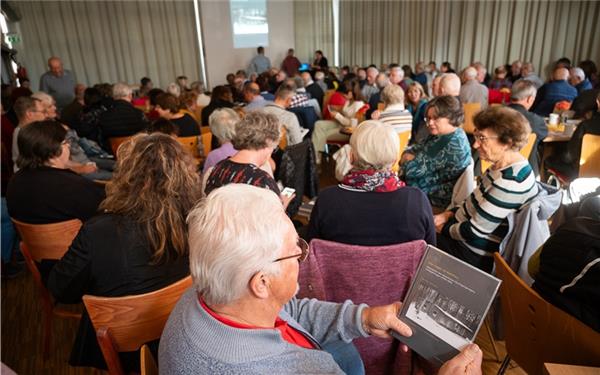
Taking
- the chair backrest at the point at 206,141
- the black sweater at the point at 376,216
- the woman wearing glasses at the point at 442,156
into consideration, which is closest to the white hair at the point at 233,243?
the black sweater at the point at 376,216

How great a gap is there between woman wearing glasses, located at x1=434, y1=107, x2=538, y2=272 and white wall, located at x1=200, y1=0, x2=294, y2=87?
921cm

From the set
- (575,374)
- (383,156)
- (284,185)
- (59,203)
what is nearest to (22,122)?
(59,203)

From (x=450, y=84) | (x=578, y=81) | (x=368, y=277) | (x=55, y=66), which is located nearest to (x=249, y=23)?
(x=55, y=66)

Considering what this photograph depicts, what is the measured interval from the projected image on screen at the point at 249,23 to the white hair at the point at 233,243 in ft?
35.1

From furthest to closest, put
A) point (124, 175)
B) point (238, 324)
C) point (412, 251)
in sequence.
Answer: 1. point (124, 175)
2. point (412, 251)
3. point (238, 324)

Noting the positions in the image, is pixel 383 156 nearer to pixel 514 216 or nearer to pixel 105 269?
pixel 514 216

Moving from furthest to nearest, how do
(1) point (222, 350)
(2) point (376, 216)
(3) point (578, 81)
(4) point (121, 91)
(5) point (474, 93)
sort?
(3) point (578, 81), (5) point (474, 93), (4) point (121, 91), (2) point (376, 216), (1) point (222, 350)

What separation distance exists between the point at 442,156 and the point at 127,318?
7.20ft

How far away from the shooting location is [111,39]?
952 centimetres

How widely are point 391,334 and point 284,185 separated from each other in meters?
2.34

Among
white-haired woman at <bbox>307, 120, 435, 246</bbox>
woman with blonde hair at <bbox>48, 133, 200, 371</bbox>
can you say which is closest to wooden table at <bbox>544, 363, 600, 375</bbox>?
white-haired woman at <bbox>307, 120, 435, 246</bbox>

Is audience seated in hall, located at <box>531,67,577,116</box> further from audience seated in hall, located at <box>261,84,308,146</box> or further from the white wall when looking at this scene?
the white wall

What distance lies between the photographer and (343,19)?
477 inches

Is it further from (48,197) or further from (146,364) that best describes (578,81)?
(146,364)
